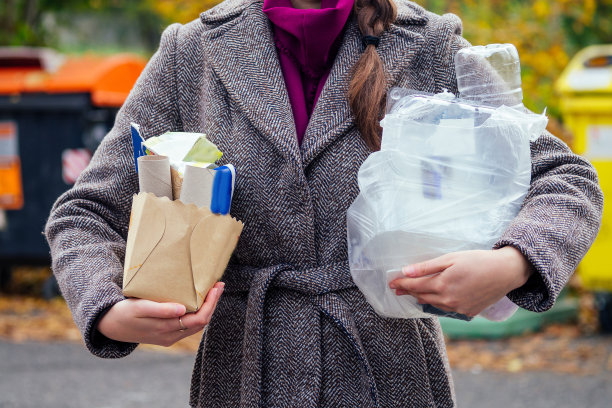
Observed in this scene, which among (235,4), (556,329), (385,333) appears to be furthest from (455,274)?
(556,329)

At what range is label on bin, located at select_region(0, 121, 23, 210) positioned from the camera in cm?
702

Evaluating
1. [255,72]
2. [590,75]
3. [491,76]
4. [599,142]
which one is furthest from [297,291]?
[590,75]

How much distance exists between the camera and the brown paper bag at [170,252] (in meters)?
1.50

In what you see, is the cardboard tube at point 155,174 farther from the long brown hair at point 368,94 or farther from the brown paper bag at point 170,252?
the long brown hair at point 368,94

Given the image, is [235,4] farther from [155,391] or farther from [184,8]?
[184,8]

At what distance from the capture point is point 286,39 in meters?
1.90

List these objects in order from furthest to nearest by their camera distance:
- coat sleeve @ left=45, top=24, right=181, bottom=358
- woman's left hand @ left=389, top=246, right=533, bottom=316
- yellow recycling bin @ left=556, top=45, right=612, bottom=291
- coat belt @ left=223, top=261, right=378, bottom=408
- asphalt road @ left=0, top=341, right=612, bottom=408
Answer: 1. yellow recycling bin @ left=556, top=45, right=612, bottom=291
2. asphalt road @ left=0, top=341, right=612, bottom=408
3. coat belt @ left=223, top=261, right=378, bottom=408
4. coat sleeve @ left=45, top=24, right=181, bottom=358
5. woman's left hand @ left=389, top=246, right=533, bottom=316

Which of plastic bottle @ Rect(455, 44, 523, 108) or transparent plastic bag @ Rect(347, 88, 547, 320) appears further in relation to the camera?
plastic bottle @ Rect(455, 44, 523, 108)

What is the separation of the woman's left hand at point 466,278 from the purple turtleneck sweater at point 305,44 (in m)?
0.50

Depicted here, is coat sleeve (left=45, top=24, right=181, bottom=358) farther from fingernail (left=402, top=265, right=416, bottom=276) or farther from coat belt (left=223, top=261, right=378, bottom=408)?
fingernail (left=402, top=265, right=416, bottom=276)

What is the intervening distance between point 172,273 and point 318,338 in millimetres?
423

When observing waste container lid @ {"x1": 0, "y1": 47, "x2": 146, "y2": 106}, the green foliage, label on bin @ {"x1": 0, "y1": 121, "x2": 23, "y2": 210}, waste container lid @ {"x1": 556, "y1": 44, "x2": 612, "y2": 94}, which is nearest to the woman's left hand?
waste container lid @ {"x1": 556, "y1": 44, "x2": 612, "y2": 94}

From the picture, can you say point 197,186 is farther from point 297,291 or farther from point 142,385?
point 142,385

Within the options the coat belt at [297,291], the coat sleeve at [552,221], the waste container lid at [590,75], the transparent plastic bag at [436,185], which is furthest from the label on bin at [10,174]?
the coat sleeve at [552,221]
